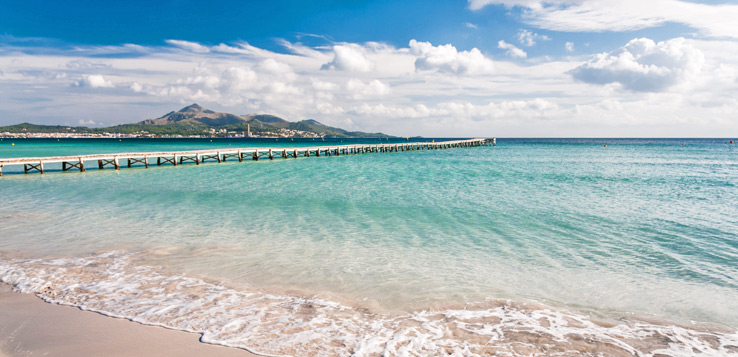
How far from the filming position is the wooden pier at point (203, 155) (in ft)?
96.9

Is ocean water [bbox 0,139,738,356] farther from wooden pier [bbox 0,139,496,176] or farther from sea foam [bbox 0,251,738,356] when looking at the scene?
wooden pier [bbox 0,139,496,176]

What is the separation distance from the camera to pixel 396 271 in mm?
7852

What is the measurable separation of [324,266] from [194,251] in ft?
10.5

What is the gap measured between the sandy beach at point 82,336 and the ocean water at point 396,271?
24 centimetres

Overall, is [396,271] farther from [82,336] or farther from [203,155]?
[203,155]

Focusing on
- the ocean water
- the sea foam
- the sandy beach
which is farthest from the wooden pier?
the sandy beach

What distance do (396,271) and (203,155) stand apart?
161ft

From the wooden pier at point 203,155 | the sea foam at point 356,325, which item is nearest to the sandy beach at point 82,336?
the sea foam at point 356,325

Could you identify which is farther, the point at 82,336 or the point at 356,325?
the point at 356,325

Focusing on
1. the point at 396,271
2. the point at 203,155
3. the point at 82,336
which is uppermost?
the point at 203,155

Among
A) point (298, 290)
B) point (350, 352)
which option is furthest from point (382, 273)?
point (350, 352)

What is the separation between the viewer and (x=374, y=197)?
1786 centimetres

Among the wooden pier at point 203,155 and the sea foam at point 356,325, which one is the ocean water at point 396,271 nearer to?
the sea foam at point 356,325

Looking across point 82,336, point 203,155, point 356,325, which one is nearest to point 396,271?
point 356,325
